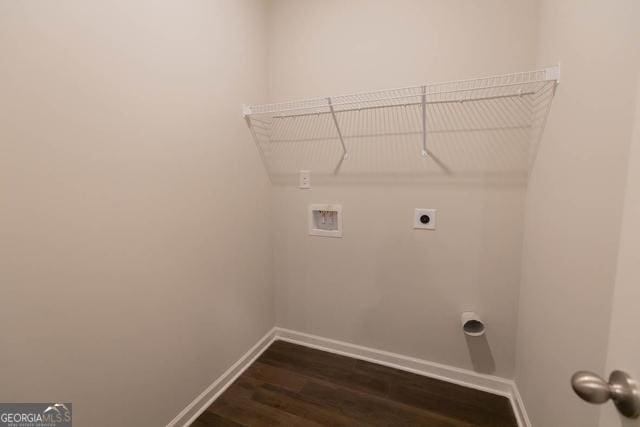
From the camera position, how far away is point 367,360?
6.38 ft

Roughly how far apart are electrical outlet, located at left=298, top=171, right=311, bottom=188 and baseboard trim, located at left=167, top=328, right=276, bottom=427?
1162 mm

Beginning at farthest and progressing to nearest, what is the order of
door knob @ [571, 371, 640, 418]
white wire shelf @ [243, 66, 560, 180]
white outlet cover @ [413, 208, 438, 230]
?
1. white outlet cover @ [413, 208, 438, 230]
2. white wire shelf @ [243, 66, 560, 180]
3. door knob @ [571, 371, 640, 418]

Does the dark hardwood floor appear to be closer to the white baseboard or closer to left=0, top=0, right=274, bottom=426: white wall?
the white baseboard

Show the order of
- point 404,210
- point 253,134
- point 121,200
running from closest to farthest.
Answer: point 121,200 → point 404,210 → point 253,134

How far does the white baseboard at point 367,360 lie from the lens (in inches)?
59.3

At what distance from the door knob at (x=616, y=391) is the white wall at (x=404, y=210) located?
120 centimetres

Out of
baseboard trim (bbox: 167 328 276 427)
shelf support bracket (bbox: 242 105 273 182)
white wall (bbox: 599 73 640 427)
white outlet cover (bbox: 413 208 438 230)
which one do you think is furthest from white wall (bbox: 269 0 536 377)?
white wall (bbox: 599 73 640 427)

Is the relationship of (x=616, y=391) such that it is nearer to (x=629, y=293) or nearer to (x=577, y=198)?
(x=629, y=293)

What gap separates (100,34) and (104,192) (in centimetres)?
57

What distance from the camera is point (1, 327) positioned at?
0.83 m

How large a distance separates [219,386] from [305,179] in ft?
4.55

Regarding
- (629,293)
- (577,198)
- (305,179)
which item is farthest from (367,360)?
(629,293)

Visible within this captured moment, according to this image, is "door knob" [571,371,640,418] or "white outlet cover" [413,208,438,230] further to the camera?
"white outlet cover" [413,208,438,230]

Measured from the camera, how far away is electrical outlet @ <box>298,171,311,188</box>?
6.42 ft
